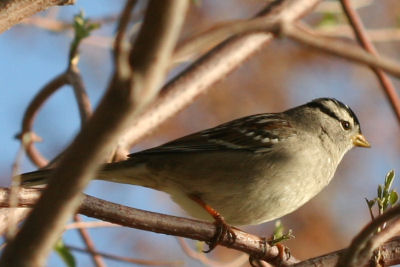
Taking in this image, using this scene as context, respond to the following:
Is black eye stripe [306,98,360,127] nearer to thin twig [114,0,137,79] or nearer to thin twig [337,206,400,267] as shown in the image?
thin twig [337,206,400,267]

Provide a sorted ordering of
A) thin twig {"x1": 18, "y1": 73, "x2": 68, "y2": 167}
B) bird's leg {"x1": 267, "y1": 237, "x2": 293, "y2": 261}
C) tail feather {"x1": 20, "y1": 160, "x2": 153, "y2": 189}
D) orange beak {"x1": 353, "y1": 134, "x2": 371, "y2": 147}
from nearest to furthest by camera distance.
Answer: bird's leg {"x1": 267, "y1": 237, "x2": 293, "y2": 261} < tail feather {"x1": 20, "y1": 160, "x2": 153, "y2": 189} < thin twig {"x1": 18, "y1": 73, "x2": 68, "y2": 167} < orange beak {"x1": 353, "y1": 134, "x2": 371, "y2": 147}

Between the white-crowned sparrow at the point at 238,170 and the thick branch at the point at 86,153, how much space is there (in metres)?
2.03

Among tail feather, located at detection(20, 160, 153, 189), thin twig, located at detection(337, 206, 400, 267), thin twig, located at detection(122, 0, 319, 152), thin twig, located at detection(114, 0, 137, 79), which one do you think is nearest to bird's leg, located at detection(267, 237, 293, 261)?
tail feather, located at detection(20, 160, 153, 189)

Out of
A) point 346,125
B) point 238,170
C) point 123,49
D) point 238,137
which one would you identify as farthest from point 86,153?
point 346,125

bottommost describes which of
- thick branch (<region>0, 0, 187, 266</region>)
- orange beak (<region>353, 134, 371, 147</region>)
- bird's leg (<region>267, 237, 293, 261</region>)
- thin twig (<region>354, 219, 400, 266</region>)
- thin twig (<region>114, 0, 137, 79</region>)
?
bird's leg (<region>267, 237, 293, 261</region>)

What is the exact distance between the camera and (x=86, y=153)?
1033 mm

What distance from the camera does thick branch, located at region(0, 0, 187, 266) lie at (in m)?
0.99

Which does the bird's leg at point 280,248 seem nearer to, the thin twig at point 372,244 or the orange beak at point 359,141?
the thin twig at point 372,244

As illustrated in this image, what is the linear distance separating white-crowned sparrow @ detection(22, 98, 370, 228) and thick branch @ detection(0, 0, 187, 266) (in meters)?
2.03

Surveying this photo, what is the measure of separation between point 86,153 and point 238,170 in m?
2.30

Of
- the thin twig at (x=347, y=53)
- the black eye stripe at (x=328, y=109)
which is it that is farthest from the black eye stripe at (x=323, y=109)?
the thin twig at (x=347, y=53)

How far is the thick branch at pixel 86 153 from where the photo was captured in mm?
987

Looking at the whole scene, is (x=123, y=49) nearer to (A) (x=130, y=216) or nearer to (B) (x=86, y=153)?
(B) (x=86, y=153)

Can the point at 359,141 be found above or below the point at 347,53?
below
